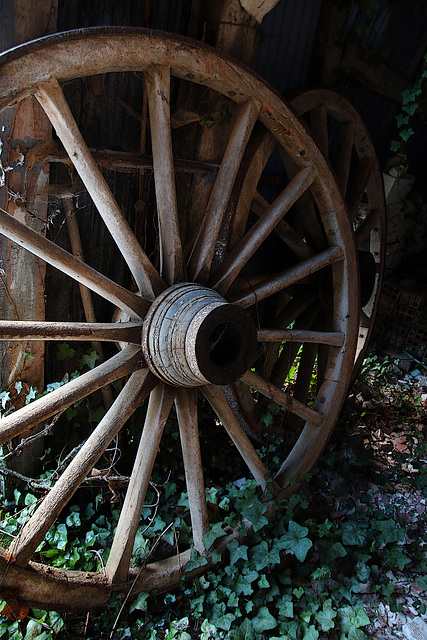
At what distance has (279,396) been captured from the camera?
2508 mm

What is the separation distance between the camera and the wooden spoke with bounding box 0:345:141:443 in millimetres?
1770

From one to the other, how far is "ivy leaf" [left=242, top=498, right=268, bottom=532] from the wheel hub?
0.76 metres

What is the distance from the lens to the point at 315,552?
102 inches

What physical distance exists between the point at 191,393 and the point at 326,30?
2668 millimetres

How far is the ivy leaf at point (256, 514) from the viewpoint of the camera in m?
2.35

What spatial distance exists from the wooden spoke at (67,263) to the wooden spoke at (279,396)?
668 mm

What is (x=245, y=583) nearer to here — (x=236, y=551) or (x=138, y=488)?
(x=236, y=551)

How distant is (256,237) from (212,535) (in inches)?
57.5

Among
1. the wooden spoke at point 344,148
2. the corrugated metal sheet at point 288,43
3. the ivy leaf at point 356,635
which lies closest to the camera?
the ivy leaf at point 356,635

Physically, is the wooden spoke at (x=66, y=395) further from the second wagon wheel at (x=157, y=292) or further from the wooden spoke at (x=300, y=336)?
the wooden spoke at (x=300, y=336)

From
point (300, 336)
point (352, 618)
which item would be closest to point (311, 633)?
point (352, 618)

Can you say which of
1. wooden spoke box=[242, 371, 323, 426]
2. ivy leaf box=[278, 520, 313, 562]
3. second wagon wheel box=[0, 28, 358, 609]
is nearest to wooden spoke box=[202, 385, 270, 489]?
second wagon wheel box=[0, 28, 358, 609]

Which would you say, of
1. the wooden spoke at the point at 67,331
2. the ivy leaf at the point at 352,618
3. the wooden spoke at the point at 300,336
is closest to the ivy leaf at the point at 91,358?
the wooden spoke at the point at 67,331

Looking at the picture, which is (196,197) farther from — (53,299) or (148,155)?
(53,299)
